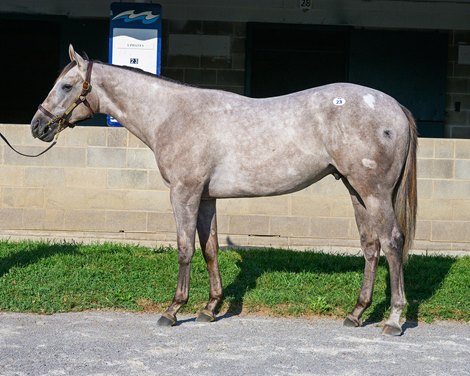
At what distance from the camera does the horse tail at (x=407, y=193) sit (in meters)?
7.94

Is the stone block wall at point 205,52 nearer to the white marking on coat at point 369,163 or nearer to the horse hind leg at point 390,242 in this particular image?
the horse hind leg at point 390,242

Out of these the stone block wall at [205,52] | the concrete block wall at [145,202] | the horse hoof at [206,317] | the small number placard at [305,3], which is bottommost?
the horse hoof at [206,317]

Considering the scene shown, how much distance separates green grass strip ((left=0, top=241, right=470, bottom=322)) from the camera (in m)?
8.65

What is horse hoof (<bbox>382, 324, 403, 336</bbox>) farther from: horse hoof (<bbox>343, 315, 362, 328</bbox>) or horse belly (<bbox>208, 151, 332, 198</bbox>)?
horse belly (<bbox>208, 151, 332, 198</bbox>)

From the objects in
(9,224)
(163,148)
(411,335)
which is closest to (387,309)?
(411,335)

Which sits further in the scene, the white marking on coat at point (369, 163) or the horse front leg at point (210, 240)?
the horse front leg at point (210, 240)

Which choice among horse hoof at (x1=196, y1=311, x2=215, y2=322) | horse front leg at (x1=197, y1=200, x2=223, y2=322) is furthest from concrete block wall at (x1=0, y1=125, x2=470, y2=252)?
horse hoof at (x1=196, y1=311, x2=215, y2=322)

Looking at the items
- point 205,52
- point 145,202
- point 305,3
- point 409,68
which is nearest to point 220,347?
point 145,202

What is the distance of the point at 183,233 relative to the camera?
8.05m

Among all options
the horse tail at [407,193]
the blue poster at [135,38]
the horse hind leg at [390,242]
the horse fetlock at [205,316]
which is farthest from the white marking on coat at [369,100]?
the blue poster at [135,38]

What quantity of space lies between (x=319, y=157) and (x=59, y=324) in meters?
2.53

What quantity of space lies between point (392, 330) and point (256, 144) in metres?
1.85

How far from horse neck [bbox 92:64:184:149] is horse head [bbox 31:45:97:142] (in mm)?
102

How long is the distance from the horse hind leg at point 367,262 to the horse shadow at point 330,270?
0.20 m
